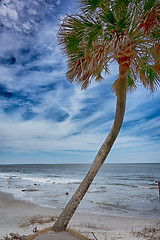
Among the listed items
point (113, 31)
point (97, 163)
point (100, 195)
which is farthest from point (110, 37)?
point (100, 195)

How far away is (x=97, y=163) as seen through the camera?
3.71m

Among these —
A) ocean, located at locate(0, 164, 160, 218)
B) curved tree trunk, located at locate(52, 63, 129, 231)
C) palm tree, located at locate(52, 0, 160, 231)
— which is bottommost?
ocean, located at locate(0, 164, 160, 218)

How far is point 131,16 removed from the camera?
3.55 metres

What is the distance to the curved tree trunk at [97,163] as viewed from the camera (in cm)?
368

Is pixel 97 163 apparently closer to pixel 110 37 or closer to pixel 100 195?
pixel 110 37

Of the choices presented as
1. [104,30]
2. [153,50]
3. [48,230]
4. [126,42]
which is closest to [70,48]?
[104,30]

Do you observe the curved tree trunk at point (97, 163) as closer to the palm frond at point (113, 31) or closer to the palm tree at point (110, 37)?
the palm tree at point (110, 37)

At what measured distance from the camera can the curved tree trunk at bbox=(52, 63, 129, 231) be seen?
145 inches

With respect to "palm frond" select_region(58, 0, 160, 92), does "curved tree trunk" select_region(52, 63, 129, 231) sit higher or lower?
lower

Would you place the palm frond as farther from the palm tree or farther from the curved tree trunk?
the curved tree trunk

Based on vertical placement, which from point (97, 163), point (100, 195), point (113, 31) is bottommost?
point (100, 195)

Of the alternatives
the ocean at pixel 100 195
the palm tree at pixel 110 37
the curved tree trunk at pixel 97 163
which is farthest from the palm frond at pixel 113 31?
the ocean at pixel 100 195

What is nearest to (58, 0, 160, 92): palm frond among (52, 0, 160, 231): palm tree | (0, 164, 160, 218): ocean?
(52, 0, 160, 231): palm tree

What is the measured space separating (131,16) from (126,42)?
0.46 m
